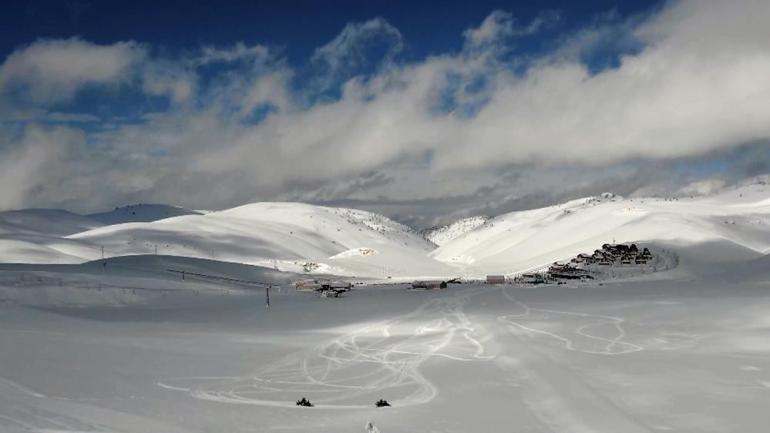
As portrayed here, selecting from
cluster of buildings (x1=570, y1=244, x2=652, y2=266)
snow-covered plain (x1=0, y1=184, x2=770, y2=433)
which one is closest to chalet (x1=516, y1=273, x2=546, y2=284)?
cluster of buildings (x1=570, y1=244, x2=652, y2=266)

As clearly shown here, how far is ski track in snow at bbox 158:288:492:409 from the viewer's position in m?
24.7

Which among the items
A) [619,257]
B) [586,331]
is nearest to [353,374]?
[586,331]

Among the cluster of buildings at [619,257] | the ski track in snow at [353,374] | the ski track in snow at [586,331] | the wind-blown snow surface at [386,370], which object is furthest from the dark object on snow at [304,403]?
the cluster of buildings at [619,257]

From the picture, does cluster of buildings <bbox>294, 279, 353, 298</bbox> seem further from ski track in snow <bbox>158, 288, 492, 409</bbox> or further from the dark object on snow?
the dark object on snow

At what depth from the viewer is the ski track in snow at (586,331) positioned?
3669 centimetres

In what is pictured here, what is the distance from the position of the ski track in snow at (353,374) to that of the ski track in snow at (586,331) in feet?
16.7

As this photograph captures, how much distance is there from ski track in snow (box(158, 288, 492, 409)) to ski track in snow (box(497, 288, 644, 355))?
5.09 meters

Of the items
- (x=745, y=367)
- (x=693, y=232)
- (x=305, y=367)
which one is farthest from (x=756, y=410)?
(x=693, y=232)

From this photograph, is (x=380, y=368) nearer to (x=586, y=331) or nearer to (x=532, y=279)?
(x=586, y=331)

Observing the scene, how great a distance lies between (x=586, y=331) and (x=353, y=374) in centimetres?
2172

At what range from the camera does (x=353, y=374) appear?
99.8ft

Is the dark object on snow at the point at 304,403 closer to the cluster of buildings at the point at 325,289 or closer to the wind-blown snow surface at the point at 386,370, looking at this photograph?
the wind-blown snow surface at the point at 386,370

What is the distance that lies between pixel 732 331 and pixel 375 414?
31247mm

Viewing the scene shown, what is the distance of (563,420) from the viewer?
2083 centimetres
